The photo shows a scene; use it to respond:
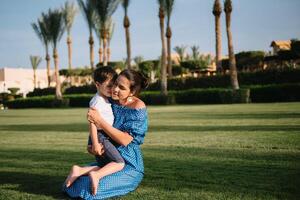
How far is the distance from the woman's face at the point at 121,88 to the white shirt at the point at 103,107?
0.38ft

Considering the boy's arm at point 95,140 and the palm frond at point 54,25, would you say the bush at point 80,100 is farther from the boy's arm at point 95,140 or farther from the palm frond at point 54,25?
the boy's arm at point 95,140

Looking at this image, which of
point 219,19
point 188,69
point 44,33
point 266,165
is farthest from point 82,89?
point 266,165

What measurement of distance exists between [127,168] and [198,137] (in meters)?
4.72

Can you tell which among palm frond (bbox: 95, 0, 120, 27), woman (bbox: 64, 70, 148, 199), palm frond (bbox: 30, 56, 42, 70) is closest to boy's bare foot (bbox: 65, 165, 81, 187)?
woman (bbox: 64, 70, 148, 199)

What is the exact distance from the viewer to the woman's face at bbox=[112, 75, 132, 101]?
4.18 m

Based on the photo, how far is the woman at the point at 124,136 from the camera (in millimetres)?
4039

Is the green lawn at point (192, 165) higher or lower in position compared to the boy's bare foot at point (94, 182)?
lower

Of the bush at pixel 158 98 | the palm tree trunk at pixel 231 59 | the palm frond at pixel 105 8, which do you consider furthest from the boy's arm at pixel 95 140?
the palm frond at pixel 105 8

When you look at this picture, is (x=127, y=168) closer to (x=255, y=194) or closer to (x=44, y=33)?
(x=255, y=194)

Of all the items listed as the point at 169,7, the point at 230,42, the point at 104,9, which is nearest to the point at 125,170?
the point at 230,42

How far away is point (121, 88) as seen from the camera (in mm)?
4188

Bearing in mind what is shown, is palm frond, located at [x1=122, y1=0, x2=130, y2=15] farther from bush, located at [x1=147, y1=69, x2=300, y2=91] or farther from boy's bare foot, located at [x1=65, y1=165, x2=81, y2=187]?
boy's bare foot, located at [x1=65, y1=165, x2=81, y2=187]

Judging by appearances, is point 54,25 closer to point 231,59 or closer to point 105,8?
point 105,8

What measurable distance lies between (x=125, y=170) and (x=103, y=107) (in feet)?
2.24
